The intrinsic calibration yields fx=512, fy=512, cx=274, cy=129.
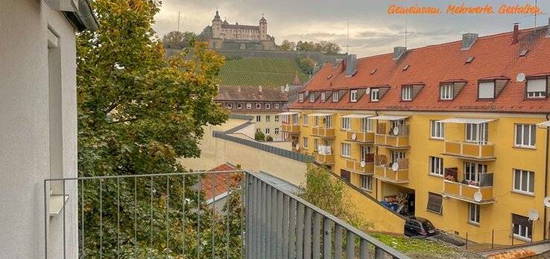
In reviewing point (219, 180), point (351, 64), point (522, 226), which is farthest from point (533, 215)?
point (351, 64)

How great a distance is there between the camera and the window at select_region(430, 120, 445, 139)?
26505 mm

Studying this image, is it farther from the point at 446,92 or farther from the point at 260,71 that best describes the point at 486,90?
the point at 260,71

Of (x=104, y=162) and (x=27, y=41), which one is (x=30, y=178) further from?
(x=104, y=162)

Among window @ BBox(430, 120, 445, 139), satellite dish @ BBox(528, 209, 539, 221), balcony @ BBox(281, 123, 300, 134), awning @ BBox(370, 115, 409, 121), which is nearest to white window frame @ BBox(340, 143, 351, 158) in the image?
awning @ BBox(370, 115, 409, 121)

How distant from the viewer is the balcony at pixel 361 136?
3136 centimetres

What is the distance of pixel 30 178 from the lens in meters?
2.58

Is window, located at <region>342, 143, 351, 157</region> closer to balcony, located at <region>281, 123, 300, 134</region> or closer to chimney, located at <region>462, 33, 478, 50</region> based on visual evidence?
balcony, located at <region>281, 123, 300, 134</region>

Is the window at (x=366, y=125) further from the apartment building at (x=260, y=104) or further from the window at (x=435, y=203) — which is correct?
the apartment building at (x=260, y=104)

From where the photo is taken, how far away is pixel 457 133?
82.2 feet

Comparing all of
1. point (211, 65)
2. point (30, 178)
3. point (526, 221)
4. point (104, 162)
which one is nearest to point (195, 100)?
point (211, 65)

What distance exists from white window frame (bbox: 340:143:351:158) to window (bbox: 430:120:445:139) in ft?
26.6

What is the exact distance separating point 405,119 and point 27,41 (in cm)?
2793

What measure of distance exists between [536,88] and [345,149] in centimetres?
1489

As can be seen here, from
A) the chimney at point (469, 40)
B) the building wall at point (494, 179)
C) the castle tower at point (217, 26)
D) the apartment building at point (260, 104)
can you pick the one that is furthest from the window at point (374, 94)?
the castle tower at point (217, 26)
